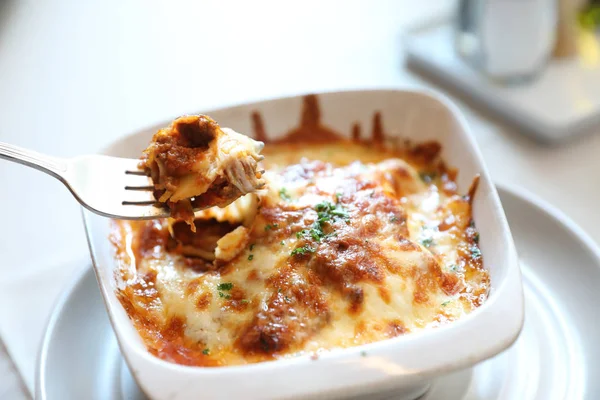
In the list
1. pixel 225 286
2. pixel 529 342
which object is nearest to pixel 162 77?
pixel 225 286

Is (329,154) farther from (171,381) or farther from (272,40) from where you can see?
(272,40)

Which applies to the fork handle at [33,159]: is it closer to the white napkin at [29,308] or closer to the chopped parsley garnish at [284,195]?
the white napkin at [29,308]

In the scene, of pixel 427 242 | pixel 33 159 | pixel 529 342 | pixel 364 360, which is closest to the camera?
pixel 364 360

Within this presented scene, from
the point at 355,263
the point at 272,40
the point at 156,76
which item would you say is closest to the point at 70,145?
the point at 156,76

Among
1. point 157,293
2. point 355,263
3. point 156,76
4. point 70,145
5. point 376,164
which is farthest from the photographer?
point 156,76

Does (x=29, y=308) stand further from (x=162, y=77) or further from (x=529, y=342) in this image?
(x=162, y=77)

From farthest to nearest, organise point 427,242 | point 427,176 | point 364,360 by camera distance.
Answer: point 427,176 → point 427,242 → point 364,360
